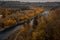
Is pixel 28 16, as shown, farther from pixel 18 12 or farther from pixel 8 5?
pixel 8 5

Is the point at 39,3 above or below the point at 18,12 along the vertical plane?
above

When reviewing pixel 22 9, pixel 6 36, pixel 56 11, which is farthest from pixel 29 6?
pixel 6 36

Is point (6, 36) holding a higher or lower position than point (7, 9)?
lower

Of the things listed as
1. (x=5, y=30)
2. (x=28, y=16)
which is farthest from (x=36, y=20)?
(x=5, y=30)

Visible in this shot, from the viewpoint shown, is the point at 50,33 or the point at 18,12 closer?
the point at 50,33

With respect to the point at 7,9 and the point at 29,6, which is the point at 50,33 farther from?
the point at 7,9

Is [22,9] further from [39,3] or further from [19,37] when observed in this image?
[19,37]

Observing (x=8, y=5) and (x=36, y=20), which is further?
(x=8, y=5)

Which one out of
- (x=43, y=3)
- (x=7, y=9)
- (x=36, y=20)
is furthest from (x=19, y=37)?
(x=43, y=3)

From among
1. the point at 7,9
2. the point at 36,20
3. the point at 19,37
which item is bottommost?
the point at 19,37
